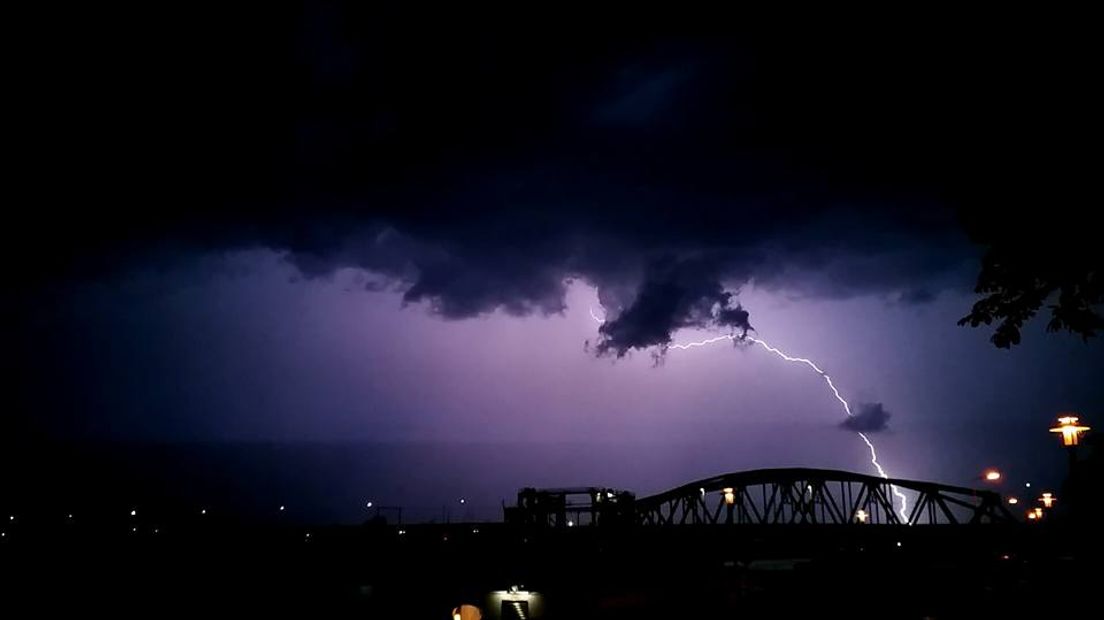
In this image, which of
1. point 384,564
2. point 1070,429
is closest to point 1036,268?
point 1070,429

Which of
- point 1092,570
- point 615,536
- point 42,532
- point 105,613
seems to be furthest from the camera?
point 42,532

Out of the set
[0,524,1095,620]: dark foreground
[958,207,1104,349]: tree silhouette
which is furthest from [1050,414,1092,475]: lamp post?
[0,524,1095,620]: dark foreground

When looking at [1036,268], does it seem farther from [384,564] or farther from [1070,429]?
[384,564]

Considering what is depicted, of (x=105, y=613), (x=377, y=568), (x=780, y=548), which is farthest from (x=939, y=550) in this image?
(x=105, y=613)

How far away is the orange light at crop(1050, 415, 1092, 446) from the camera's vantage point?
15.7m

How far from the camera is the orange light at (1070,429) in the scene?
15.7 metres

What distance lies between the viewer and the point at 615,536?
124ft

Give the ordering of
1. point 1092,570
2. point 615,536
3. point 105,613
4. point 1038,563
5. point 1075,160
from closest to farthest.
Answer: point 1075,160, point 1092,570, point 1038,563, point 105,613, point 615,536

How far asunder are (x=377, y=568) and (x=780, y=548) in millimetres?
23214

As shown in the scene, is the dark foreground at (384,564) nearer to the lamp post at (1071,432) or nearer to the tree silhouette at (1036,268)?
the lamp post at (1071,432)

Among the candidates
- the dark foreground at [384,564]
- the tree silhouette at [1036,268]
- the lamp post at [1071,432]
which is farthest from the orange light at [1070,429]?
the dark foreground at [384,564]

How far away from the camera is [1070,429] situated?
15.9 meters

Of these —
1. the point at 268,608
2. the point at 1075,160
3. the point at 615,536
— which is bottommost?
the point at 268,608

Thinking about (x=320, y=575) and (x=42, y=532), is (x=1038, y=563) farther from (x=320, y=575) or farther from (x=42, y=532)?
(x=42, y=532)
